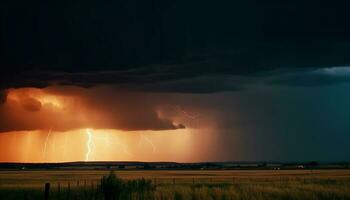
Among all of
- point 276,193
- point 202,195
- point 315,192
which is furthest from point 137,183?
point 315,192

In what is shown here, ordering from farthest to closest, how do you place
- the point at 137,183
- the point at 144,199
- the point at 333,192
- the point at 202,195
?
the point at 137,183 < the point at 333,192 < the point at 202,195 < the point at 144,199

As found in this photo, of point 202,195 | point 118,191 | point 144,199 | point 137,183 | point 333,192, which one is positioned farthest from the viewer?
point 137,183

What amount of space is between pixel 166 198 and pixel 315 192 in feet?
40.0

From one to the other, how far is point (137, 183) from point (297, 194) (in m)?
13.2

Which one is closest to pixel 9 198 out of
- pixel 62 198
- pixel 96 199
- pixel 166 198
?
pixel 62 198

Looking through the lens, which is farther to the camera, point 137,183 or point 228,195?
point 137,183

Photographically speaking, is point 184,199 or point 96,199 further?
point 184,199

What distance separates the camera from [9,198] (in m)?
35.3

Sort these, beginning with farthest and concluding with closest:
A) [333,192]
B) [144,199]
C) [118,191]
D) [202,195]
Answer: [333,192], [202,195], [144,199], [118,191]

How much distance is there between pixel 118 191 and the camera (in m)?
28.3

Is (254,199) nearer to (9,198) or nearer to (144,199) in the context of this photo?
(144,199)

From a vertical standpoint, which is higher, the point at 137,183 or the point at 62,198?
the point at 137,183

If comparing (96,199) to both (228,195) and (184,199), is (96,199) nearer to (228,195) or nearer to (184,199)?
(184,199)

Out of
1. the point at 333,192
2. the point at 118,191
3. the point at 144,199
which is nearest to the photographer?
the point at 118,191
